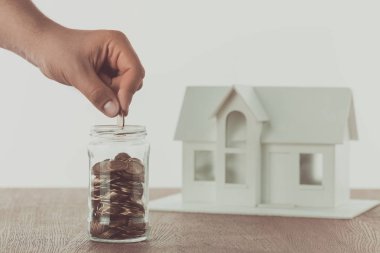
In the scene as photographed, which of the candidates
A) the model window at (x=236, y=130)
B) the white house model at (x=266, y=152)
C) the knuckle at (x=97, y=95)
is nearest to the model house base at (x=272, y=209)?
the white house model at (x=266, y=152)

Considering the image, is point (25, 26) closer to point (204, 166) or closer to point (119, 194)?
point (119, 194)

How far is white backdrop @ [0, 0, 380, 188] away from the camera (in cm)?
439

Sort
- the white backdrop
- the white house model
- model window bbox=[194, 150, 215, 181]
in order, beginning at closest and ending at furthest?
the white house model
model window bbox=[194, 150, 215, 181]
the white backdrop

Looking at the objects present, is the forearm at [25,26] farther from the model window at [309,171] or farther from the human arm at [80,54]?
the model window at [309,171]

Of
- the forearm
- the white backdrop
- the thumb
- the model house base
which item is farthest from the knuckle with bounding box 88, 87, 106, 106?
the white backdrop

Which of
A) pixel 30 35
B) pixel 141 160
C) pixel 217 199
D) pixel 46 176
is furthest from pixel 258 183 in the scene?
pixel 46 176

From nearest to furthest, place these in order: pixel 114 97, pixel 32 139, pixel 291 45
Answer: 1. pixel 114 97
2. pixel 291 45
3. pixel 32 139

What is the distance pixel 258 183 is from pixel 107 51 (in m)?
0.61

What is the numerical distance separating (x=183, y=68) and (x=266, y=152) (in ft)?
8.29

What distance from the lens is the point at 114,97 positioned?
1.47 meters

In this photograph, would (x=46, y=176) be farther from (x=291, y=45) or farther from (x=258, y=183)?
(x=258, y=183)

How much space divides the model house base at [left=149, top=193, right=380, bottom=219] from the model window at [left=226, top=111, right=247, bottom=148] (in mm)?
151

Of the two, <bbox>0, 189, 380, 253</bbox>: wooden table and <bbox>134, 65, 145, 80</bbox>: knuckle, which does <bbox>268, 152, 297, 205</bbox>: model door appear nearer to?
<bbox>0, 189, 380, 253</bbox>: wooden table

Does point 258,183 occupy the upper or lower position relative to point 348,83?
lower
